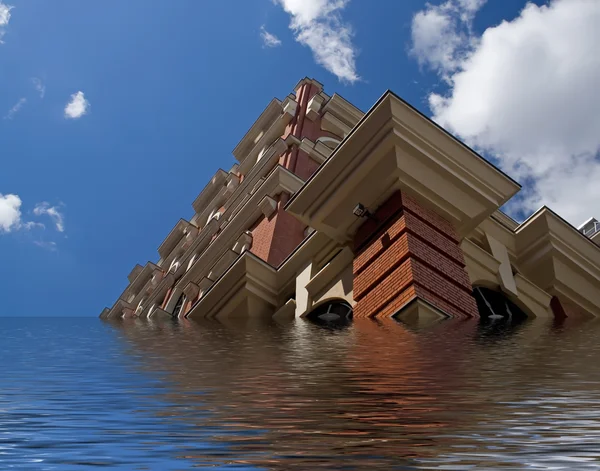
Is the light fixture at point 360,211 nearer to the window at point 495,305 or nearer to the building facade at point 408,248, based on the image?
the building facade at point 408,248

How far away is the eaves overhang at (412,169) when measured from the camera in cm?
976

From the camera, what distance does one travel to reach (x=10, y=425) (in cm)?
177

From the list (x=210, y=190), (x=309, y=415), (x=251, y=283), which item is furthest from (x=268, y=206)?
(x=309, y=415)

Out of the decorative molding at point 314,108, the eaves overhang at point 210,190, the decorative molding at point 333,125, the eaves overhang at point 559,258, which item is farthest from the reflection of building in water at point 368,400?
the eaves overhang at point 210,190

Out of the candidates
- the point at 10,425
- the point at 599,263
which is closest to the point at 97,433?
the point at 10,425

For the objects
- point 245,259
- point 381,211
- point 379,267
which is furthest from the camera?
point 245,259

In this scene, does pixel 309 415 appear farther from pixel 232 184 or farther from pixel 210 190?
pixel 210 190

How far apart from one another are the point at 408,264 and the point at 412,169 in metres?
1.98

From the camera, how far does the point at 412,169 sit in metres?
9.85

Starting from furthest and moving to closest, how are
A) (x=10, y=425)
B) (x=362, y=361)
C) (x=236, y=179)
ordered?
(x=236, y=179)
(x=362, y=361)
(x=10, y=425)

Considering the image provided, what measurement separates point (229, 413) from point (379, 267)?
7.92 meters

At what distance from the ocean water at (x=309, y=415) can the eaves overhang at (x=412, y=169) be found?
664 cm

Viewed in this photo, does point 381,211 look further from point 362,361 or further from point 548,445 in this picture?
point 548,445

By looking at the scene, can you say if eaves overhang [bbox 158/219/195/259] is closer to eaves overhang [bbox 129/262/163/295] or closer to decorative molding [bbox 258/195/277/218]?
eaves overhang [bbox 129/262/163/295]
